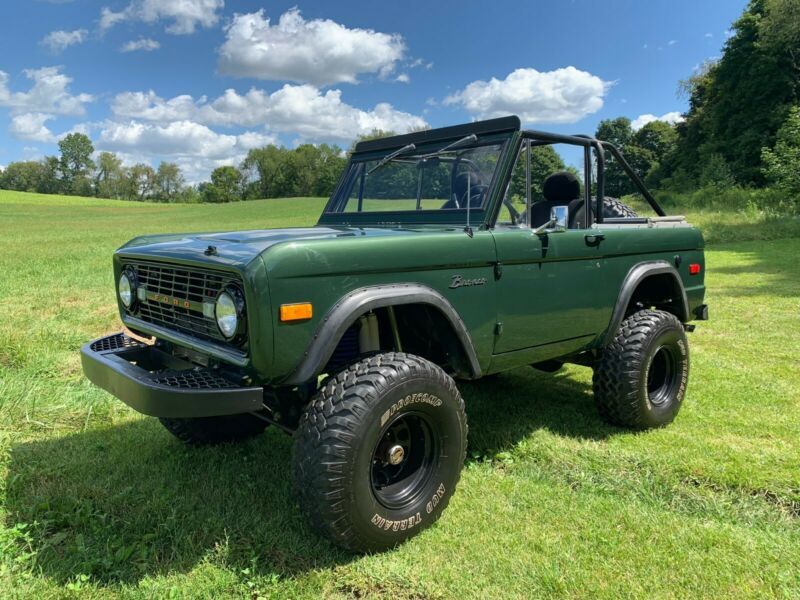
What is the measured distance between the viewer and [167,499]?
10.4 feet

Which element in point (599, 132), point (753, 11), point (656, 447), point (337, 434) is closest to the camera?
point (337, 434)

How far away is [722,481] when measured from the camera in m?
3.29

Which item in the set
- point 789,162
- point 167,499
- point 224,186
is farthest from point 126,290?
point 224,186

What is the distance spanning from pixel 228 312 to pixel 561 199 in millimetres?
2721

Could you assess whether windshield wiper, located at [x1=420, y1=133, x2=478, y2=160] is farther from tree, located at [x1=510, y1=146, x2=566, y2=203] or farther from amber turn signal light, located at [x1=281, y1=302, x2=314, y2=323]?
amber turn signal light, located at [x1=281, y1=302, x2=314, y2=323]

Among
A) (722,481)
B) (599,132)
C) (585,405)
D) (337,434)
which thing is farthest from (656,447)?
(599,132)

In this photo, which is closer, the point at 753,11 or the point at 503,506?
the point at 503,506

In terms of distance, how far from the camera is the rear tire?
146 inches

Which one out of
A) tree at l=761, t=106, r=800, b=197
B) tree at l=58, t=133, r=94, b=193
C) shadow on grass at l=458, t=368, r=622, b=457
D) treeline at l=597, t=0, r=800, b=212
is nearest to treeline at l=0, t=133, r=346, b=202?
tree at l=58, t=133, r=94, b=193

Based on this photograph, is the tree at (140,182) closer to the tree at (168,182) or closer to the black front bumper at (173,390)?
the tree at (168,182)

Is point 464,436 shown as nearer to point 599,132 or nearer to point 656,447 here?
point 656,447

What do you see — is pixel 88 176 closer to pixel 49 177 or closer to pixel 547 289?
pixel 49 177

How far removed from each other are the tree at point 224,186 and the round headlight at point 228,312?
8915 centimetres

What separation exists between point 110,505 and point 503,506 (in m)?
2.10
